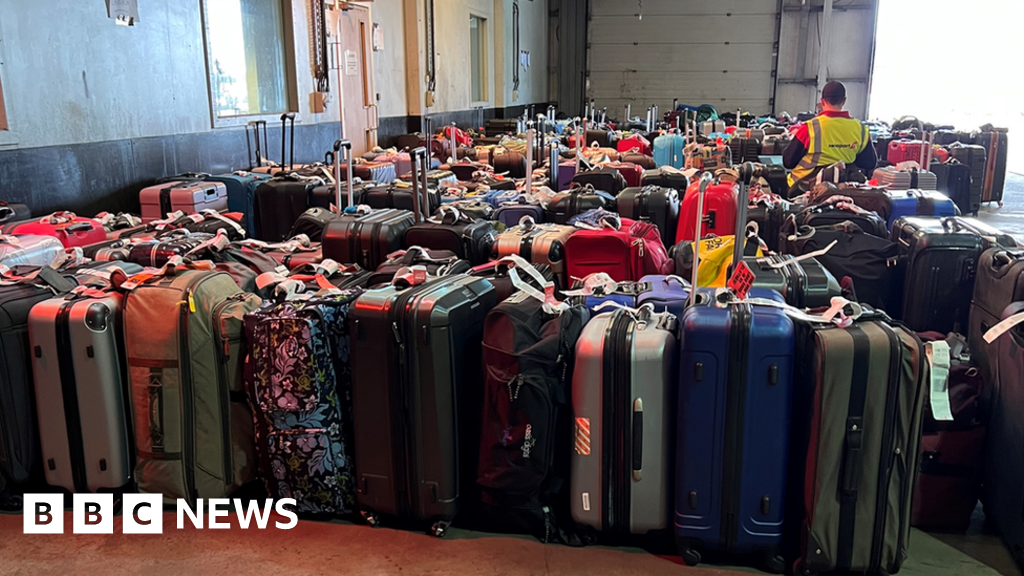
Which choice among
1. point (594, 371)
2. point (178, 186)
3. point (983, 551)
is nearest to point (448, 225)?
point (594, 371)

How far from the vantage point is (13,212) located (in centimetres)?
488

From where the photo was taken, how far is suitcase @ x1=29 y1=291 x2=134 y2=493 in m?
2.82

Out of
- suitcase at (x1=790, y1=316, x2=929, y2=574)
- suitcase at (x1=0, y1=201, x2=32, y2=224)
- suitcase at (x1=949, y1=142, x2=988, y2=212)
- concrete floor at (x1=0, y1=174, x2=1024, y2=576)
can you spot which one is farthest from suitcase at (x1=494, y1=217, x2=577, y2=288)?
suitcase at (x1=949, y1=142, x2=988, y2=212)

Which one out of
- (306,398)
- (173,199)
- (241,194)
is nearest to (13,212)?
(173,199)

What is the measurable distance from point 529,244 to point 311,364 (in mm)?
1406

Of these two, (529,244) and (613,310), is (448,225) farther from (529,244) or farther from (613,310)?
(613,310)

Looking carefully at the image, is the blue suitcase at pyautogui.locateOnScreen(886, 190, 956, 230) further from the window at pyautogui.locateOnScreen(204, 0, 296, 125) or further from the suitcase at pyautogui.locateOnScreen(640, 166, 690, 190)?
the window at pyautogui.locateOnScreen(204, 0, 296, 125)

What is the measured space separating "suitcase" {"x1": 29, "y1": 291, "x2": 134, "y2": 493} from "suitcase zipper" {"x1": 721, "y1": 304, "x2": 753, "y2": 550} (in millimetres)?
2161

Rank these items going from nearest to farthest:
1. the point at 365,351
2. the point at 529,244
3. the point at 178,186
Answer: the point at 365,351
the point at 529,244
the point at 178,186

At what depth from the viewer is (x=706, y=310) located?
2.45 meters

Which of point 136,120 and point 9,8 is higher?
point 9,8

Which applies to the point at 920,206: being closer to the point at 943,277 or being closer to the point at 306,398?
the point at 943,277

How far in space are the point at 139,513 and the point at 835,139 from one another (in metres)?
5.73

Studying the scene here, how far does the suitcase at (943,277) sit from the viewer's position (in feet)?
11.2
